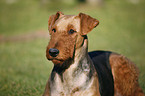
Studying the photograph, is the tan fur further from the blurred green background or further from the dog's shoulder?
the blurred green background

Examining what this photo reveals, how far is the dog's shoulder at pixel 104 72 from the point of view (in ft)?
15.5

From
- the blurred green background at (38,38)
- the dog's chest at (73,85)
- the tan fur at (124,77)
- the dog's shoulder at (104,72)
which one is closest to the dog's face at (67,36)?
the dog's chest at (73,85)

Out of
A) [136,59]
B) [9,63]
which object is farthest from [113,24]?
[9,63]

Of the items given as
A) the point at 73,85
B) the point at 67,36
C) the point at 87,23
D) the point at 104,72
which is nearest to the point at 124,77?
the point at 104,72

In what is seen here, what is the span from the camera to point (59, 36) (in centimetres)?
399

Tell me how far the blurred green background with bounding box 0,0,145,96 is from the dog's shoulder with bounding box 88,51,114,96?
1646 mm

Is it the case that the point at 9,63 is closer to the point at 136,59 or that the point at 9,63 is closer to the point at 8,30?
the point at 136,59

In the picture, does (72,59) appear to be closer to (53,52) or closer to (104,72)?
(53,52)

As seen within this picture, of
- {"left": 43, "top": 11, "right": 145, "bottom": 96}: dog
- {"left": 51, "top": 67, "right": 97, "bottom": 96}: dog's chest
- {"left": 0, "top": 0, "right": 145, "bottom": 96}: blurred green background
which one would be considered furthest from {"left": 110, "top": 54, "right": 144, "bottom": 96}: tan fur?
{"left": 51, "top": 67, "right": 97, "bottom": 96}: dog's chest

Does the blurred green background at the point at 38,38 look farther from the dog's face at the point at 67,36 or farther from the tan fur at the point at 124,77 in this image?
the dog's face at the point at 67,36

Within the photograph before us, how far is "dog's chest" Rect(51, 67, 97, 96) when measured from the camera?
4047 millimetres

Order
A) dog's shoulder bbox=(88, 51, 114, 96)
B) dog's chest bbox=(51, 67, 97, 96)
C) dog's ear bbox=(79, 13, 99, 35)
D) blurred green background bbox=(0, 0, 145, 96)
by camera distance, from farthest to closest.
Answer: blurred green background bbox=(0, 0, 145, 96)
dog's shoulder bbox=(88, 51, 114, 96)
dog's ear bbox=(79, 13, 99, 35)
dog's chest bbox=(51, 67, 97, 96)

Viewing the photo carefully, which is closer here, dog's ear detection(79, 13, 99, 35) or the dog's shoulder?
dog's ear detection(79, 13, 99, 35)

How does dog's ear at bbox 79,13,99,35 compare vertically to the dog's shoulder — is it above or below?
above
